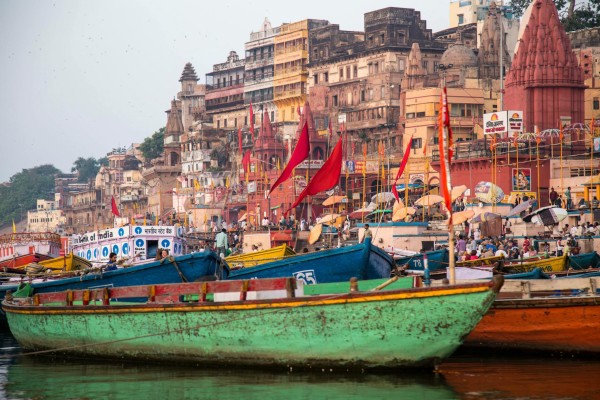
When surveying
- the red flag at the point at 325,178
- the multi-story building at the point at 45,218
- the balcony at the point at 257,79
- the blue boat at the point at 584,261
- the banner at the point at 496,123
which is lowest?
the multi-story building at the point at 45,218

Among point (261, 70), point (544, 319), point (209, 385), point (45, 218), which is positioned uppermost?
point (261, 70)

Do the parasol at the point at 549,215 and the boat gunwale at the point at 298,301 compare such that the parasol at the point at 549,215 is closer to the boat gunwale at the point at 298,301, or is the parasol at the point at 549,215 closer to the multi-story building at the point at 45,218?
the boat gunwale at the point at 298,301

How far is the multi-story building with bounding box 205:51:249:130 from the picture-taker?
10719 centimetres

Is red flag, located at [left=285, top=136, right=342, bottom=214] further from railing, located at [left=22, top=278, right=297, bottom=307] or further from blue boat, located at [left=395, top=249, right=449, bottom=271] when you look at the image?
railing, located at [left=22, top=278, right=297, bottom=307]

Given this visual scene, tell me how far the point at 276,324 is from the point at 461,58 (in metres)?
59.2

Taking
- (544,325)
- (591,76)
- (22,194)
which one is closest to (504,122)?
(591,76)

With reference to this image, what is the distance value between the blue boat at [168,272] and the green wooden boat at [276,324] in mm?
728

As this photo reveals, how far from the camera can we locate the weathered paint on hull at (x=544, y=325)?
57.4ft

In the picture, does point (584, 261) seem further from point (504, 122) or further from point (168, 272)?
point (504, 122)

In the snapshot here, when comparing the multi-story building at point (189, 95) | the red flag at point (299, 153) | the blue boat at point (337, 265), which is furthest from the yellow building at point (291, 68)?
the blue boat at point (337, 265)

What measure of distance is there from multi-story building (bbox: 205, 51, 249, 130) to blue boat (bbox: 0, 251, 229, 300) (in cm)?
8472

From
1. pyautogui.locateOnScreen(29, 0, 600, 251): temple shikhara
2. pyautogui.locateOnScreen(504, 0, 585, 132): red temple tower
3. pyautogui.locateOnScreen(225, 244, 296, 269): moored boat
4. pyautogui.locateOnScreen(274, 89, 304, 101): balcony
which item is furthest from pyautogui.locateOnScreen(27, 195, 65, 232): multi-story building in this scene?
pyautogui.locateOnScreen(225, 244, 296, 269): moored boat

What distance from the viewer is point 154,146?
131 m

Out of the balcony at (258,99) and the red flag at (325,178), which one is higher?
the balcony at (258,99)
